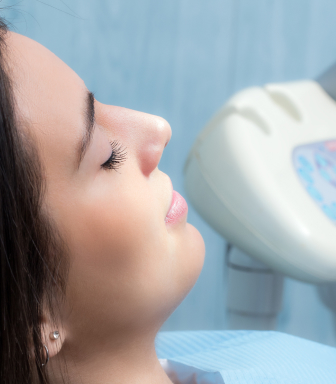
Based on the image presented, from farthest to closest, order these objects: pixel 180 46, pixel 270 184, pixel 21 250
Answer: pixel 180 46 → pixel 270 184 → pixel 21 250

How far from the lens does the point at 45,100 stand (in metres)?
0.40

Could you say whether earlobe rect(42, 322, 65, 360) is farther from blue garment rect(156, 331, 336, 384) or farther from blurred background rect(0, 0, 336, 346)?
blurred background rect(0, 0, 336, 346)

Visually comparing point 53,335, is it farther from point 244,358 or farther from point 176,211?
point 244,358

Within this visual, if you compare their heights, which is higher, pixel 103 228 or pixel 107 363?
pixel 103 228

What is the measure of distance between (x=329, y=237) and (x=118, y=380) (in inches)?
14.5

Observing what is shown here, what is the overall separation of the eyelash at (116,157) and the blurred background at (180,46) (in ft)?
2.96

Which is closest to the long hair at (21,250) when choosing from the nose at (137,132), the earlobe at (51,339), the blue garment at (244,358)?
the earlobe at (51,339)

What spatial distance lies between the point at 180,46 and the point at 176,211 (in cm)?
99

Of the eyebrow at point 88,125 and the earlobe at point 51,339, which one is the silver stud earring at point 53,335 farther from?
the eyebrow at point 88,125

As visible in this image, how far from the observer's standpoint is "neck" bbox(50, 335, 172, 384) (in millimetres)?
455

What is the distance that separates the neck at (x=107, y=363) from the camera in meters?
0.46

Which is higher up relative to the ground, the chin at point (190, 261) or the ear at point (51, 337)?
the chin at point (190, 261)

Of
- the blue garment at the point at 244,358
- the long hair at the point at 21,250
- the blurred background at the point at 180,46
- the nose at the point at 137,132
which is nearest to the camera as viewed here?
the long hair at the point at 21,250

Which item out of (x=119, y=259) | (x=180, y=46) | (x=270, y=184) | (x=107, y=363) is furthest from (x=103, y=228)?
(x=180, y=46)
